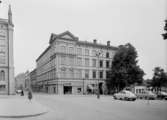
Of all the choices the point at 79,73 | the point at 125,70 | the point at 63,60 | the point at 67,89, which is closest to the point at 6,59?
the point at 63,60

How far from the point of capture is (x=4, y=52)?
51.3 m

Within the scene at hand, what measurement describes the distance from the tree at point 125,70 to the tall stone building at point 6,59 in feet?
90.1

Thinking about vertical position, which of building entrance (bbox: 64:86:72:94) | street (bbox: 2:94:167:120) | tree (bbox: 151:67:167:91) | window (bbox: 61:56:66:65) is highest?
window (bbox: 61:56:66:65)

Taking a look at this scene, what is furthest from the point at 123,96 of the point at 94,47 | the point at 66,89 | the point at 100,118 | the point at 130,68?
the point at 94,47

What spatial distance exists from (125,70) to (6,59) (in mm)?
31838

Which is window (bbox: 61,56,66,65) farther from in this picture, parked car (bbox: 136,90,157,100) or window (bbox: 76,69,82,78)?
parked car (bbox: 136,90,157,100)

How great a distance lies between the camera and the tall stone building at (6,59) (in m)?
50.8

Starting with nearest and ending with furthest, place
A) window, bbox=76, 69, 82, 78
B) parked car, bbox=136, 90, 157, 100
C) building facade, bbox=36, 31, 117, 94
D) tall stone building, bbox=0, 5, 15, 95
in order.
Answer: parked car, bbox=136, 90, 157, 100 → tall stone building, bbox=0, 5, 15, 95 → building facade, bbox=36, 31, 117, 94 → window, bbox=76, 69, 82, 78

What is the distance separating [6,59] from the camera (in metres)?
51.3

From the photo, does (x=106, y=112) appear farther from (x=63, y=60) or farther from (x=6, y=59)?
(x=6, y=59)

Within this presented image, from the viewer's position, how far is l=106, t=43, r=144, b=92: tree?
5031 cm

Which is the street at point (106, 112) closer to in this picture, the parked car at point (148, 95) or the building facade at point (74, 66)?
the parked car at point (148, 95)

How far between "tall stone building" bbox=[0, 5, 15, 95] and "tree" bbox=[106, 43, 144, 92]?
27.5 m

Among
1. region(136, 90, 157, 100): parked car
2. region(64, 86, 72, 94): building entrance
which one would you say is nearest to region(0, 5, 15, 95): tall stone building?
region(64, 86, 72, 94): building entrance
